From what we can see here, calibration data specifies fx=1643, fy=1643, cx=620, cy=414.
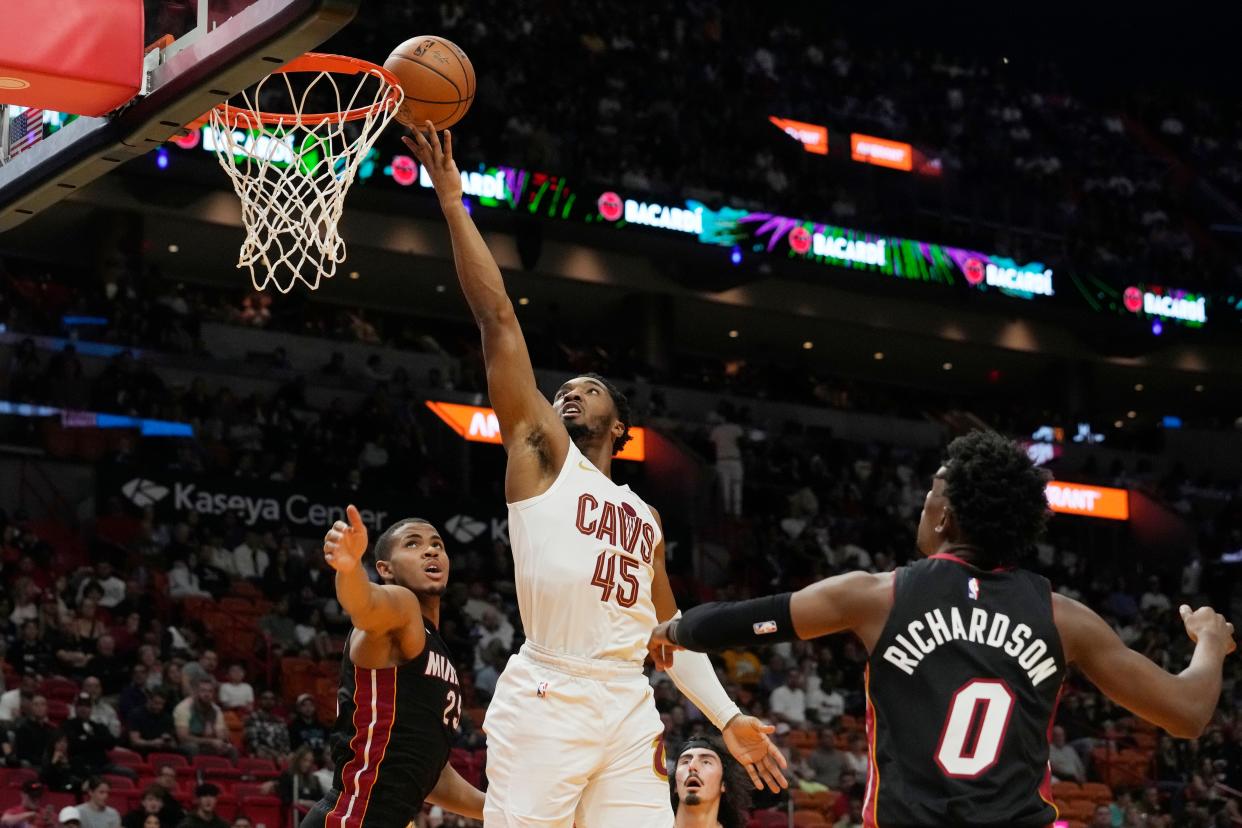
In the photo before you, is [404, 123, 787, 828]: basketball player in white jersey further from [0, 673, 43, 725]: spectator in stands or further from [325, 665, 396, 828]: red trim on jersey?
[0, 673, 43, 725]: spectator in stands

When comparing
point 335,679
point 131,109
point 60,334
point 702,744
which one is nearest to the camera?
point 131,109

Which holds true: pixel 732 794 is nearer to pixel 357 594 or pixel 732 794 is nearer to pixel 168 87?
pixel 357 594

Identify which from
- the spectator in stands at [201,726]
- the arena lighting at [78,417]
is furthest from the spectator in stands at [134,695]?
the arena lighting at [78,417]

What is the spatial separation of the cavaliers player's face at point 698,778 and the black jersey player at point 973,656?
8.37 ft

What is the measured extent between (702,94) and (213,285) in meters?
7.91

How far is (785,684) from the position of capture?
16516mm

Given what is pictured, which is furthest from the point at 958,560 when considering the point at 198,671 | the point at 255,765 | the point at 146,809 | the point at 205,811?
the point at 198,671

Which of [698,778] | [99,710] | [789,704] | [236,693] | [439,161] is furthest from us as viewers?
[789,704]

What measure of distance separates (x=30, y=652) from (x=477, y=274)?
29.2 ft

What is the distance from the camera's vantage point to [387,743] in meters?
5.63

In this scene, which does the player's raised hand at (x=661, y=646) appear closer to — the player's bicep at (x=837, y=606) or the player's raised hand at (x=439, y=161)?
the player's bicep at (x=837, y=606)

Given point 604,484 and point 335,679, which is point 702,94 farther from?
point 604,484

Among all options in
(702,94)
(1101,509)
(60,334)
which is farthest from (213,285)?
(1101,509)

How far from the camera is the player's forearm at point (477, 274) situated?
17.2 feet
